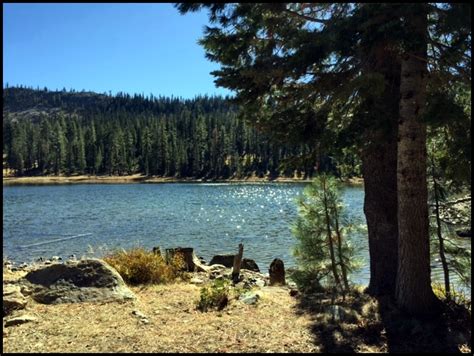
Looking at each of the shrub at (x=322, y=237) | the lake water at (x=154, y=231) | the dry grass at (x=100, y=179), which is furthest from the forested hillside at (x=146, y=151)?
the shrub at (x=322, y=237)

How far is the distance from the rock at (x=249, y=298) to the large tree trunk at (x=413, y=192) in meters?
2.46

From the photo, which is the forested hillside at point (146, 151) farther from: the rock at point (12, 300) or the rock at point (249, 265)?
the rock at point (12, 300)

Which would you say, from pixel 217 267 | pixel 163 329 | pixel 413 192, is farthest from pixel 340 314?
pixel 217 267

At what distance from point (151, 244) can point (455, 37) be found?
19187 mm

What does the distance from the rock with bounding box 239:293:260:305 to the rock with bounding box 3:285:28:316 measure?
355cm

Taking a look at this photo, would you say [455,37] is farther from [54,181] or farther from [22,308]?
[54,181]

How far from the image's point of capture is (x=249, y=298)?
A: 8.14 metres

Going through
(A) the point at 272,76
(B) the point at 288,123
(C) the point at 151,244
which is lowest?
(C) the point at 151,244

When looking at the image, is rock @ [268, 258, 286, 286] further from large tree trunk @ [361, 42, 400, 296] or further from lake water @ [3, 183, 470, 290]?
large tree trunk @ [361, 42, 400, 296]

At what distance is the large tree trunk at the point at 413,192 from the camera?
6.51 meters

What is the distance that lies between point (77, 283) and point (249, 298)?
3083 mm

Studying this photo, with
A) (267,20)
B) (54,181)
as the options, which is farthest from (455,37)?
(54,181)

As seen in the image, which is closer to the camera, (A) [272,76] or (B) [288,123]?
(A) [272,76]

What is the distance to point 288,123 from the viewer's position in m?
7.52
